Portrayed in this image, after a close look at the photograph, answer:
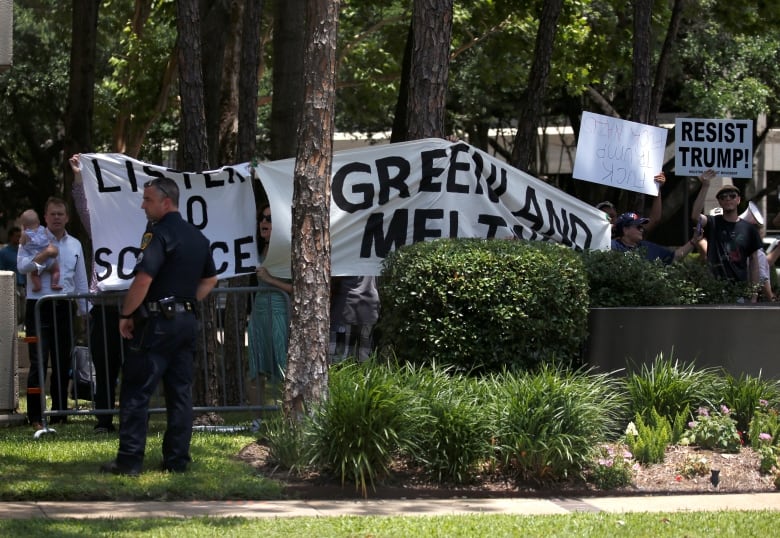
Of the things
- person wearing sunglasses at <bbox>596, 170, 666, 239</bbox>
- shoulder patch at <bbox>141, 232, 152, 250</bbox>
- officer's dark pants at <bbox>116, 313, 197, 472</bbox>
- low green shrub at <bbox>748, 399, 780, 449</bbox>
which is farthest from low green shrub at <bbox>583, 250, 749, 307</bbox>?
shoulder patch at <bbox>141, 232, 152, 250</bbox>

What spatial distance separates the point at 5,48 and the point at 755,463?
20.4ft

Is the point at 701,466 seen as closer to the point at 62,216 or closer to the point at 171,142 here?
the point at 62,216

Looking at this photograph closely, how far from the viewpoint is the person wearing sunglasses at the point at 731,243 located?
11.7 metres

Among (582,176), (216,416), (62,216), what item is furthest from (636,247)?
(62,216)

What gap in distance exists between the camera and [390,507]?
749 centimetres

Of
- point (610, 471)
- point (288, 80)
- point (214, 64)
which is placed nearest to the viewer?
point (610, 471)

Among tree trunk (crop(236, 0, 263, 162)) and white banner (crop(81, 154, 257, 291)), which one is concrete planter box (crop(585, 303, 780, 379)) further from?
tree trunk (crop(236, 0, 263, 162))

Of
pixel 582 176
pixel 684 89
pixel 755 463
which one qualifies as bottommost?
pixel 755 463

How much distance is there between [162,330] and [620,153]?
555 cm

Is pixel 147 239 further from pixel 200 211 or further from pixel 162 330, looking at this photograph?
pixel 200 211

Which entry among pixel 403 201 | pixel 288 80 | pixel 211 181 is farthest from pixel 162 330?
pixel 288 80

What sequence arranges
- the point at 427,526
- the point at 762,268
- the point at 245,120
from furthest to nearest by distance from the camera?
the point at 245,120 < the point at 762,268 < the point at 427,526

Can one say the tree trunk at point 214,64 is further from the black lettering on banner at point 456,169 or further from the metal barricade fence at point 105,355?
the black lettering on banner at point 456,169

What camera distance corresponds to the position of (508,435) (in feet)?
26.2
